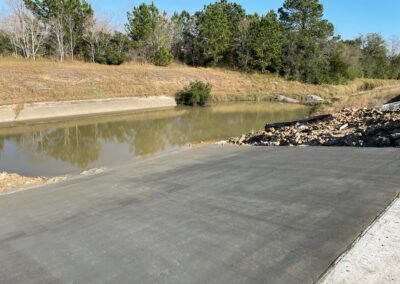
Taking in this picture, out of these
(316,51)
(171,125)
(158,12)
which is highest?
(158,12)

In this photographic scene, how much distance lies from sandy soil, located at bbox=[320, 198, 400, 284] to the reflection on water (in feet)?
34.5

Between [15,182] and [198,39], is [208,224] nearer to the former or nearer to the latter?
[15,182]

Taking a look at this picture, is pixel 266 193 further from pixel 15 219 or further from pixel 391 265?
pixel 15 219

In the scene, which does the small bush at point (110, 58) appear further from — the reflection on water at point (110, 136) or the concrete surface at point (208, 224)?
the concrete surface at point (208, 224)

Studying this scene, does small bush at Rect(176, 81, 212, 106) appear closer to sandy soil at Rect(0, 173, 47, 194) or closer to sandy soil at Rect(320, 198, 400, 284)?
sandy soil at Rect(0, 173, 47, 194)

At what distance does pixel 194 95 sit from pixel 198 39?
16084mm

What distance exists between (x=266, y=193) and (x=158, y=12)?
1720 inches

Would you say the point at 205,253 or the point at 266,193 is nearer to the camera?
the point at 205,253

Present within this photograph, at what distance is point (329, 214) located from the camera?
13.6ft

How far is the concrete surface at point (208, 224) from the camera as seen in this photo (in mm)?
3320

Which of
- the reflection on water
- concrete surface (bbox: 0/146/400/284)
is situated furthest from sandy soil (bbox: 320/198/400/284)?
the reflection on water

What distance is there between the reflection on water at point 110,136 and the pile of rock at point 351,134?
5152mm

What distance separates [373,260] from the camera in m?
3.05

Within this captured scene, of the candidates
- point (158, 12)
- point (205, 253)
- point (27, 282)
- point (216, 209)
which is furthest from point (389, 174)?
point (158, 12)
